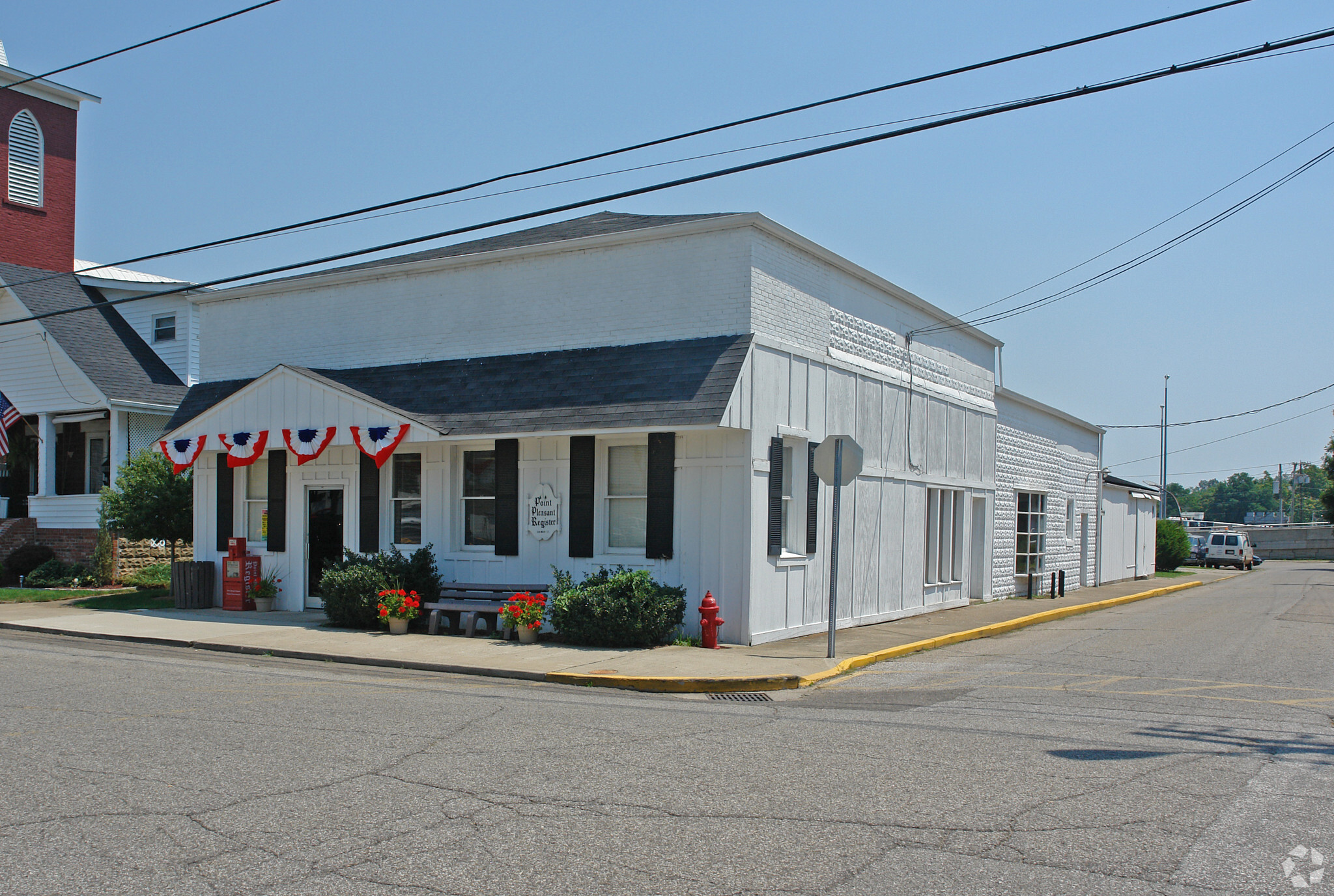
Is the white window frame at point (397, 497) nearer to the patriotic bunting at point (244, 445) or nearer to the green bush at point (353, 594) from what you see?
the green bush at point (353, 594)

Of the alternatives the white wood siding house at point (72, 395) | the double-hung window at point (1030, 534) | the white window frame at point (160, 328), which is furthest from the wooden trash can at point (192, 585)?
the double-hung window at point (1030, 534)

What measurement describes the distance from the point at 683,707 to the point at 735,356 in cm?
572

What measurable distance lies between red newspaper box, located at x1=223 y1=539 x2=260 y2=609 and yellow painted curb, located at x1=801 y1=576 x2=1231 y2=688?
11.3 metres

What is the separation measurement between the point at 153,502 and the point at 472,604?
9560mm

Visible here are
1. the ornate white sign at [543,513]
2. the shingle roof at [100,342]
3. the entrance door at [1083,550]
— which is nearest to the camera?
the ornate white sign at [543,513]

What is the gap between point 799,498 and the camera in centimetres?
1603

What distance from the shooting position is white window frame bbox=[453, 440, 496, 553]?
55.7 feet

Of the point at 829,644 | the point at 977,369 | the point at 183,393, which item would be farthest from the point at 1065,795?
the point at 183,393

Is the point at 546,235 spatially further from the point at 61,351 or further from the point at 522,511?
the point at 61,351

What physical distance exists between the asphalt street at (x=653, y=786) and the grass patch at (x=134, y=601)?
332 inches

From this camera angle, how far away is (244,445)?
722 inches

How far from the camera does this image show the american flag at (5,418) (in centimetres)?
2605

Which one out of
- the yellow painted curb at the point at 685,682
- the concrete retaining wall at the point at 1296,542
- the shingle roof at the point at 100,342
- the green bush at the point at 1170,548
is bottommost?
the concrete retaining wall at the point at 1296,542

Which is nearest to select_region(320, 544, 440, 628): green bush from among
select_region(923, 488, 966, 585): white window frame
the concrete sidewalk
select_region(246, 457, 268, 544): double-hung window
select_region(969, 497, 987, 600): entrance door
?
the concrete sidewalk
